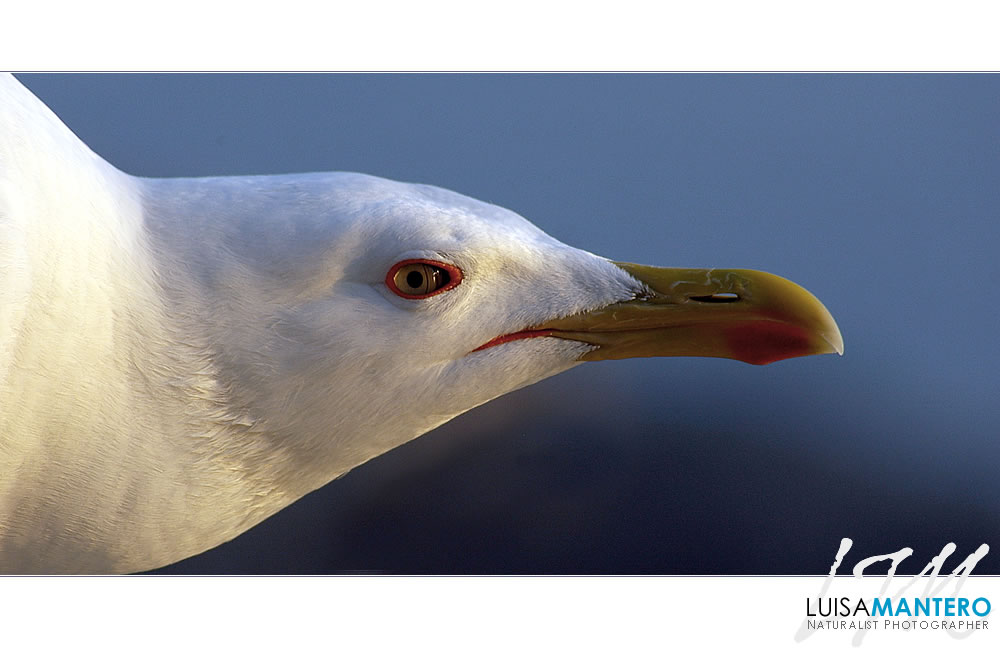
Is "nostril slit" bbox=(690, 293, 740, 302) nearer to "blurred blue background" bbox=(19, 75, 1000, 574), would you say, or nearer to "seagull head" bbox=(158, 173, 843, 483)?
"seagull head" bbox=(158, 173, 843, 483)

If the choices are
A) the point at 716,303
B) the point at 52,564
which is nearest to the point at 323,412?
the point at 52,564

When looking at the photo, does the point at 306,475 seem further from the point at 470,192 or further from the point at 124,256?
the point at 470,192

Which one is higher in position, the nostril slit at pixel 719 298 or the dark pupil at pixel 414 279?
the dark pupil at pixel 414 279

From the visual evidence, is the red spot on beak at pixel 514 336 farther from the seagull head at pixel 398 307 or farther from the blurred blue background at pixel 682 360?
the blurred blue background at pixel 682 360

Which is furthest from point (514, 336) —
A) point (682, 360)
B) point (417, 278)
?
point (682, 360)

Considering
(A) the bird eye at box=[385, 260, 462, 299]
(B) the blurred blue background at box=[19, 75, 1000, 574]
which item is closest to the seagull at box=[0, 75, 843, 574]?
(A) the bird eye at box=[385, 260, 462, 299]

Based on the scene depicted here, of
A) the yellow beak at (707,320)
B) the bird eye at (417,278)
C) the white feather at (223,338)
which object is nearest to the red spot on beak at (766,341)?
the yellow beak at (707,320)

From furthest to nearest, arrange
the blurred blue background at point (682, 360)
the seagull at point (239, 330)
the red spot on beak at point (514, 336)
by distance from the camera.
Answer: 1. the blurred blue background at point (682, 360)
2. the red spot on beak at point (514, 336)
3. the seagull at point (239, 330)
